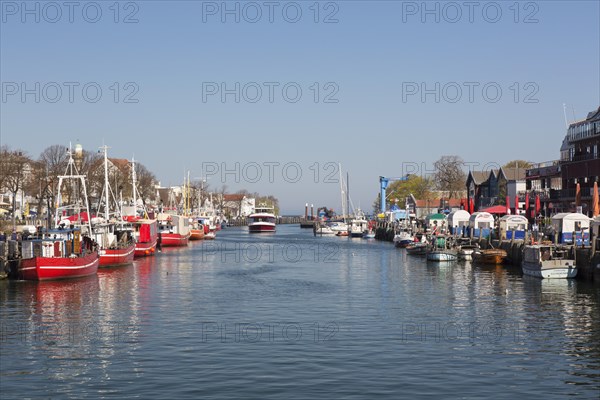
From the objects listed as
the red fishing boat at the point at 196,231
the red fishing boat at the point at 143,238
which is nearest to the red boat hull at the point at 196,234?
the red fishing boat at the point at 196,231

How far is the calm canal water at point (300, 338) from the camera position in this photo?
29.4 m

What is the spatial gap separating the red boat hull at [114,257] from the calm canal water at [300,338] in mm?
12365

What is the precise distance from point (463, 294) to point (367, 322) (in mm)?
15464

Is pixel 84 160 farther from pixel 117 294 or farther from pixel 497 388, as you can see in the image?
pixel 497 388

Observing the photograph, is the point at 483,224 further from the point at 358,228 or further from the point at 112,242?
the point at 358,228

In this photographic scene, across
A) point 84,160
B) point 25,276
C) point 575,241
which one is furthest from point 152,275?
point 84,160

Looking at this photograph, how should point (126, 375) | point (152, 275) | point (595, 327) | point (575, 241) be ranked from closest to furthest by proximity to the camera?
1. point (126, 375)
2. point (595, 327)
3. point (575, 241)
4. point (152, 275)

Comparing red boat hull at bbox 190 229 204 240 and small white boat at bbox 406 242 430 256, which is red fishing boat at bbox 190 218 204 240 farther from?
small white boat at bbox 406 242 430 256

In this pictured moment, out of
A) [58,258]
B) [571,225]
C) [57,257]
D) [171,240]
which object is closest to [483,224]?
[571,225]

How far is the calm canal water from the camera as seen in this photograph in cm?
2936

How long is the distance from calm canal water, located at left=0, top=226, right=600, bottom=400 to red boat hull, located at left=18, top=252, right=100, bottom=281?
1050mm

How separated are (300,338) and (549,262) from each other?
3271 centimetres

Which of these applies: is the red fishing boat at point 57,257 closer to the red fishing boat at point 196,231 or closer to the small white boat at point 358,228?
the red fishing boat at point 196,231

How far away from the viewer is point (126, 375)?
102 feet
